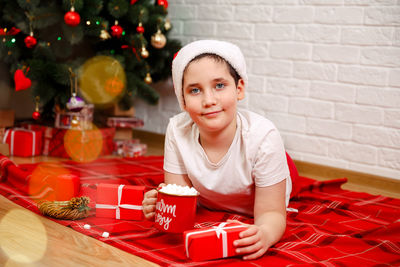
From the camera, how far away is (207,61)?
1.22m

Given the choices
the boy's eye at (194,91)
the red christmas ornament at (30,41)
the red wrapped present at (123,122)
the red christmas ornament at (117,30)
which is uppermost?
the red christmas ornament at (117,30)

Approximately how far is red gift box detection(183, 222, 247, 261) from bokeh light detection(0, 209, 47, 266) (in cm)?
35

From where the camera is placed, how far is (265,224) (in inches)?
45.4

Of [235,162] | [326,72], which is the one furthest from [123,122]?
[235,162]

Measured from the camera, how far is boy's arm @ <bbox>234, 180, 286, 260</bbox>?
107 centimetres

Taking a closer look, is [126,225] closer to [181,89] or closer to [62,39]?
[181,89]

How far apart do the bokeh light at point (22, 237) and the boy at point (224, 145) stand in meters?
0.29

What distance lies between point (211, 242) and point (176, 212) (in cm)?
13

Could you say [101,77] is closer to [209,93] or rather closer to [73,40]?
[73,40]

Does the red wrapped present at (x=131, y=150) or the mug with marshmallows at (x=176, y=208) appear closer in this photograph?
the mug with marshmallows at (x=176, y=208)

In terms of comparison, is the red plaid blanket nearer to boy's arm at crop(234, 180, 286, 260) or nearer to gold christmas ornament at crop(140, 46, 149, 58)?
boy's arm at crop(234, 180, 286, 260)

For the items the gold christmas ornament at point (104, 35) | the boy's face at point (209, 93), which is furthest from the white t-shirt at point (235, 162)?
the gold christmas ornament at point (104, 35)

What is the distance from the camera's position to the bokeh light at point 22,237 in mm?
1070

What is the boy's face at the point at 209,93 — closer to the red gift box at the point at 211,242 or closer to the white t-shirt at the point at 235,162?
the white t-shirt at the point at 235,162
